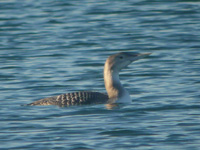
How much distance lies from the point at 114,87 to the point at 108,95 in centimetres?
16

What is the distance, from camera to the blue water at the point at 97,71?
29.5 ft

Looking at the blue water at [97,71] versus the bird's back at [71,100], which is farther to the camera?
the bird's back at [71,100]

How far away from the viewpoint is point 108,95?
11.2 m

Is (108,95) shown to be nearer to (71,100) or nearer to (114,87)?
(114,87)

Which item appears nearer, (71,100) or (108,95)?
(71,100)

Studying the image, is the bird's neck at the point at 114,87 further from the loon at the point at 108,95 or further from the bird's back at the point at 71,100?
the bird's back at the point at 71,100

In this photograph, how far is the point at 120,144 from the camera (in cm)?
863

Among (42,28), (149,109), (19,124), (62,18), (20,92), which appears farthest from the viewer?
(62,18)

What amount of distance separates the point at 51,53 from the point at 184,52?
118 inches

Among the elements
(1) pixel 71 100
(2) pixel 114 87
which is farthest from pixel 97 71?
(1) pixel 71 100

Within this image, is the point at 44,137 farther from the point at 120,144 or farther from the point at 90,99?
the point at 90,99

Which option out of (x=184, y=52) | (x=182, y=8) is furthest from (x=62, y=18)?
(x=184, y=52)

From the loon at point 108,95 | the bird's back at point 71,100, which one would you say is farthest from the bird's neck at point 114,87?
the bird's back at point 71,100

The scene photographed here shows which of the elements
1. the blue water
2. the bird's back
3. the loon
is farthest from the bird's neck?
the bird's back
